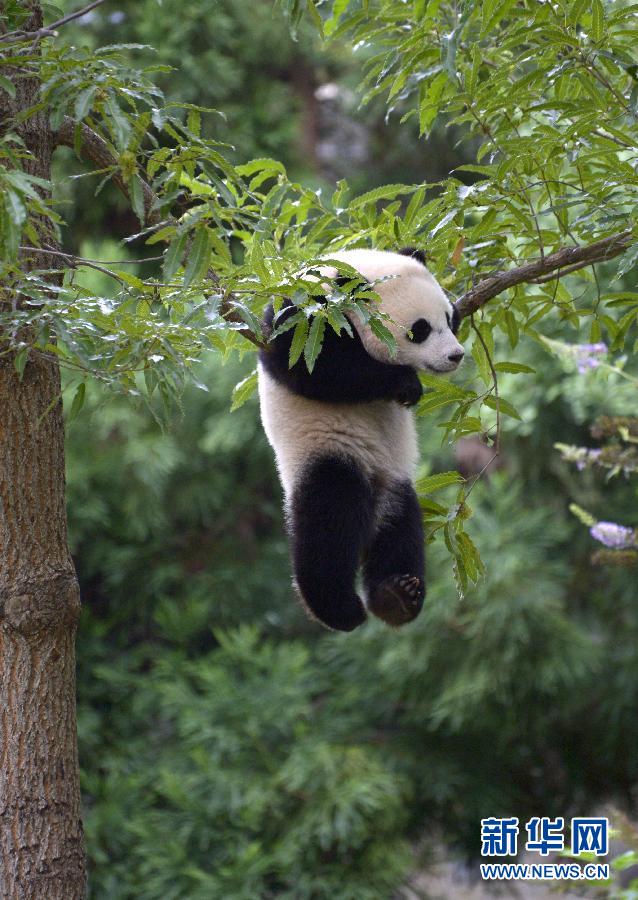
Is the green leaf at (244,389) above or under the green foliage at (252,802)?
above

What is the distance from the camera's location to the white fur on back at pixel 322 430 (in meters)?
2.42

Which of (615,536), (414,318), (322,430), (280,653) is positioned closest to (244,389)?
(322,430)

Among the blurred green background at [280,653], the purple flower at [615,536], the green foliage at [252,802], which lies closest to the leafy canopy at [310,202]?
the purple flower at [615,536]

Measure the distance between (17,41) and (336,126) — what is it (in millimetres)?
6753

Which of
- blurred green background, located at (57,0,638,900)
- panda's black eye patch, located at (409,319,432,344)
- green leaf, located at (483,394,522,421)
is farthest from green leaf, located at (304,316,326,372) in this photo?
blurred green background, located at (57,0,638,900)

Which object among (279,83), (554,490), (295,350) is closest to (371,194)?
(295,350)

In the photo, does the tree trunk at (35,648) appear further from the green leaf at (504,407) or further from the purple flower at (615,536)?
the purple flower at (615,536)

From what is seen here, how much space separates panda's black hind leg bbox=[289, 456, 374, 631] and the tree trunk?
53 centimetres

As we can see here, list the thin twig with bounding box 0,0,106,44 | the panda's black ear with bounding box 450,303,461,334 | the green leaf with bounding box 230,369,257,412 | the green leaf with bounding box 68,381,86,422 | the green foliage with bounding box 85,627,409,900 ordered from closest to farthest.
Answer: the thin twig with bounding box 0,0,106,44, the green leaf with bounding box 68,381,86,422, the panda's black ear with bounding box 450,303,461,334, the green leaf with bounding box 230,369,257,412, the green foliage with bounding box 85,627,409,900

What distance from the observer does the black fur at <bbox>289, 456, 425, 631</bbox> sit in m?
2.36

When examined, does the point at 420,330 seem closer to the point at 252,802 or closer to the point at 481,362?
the point at 481,362

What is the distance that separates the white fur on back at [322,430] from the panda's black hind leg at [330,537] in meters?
0.03

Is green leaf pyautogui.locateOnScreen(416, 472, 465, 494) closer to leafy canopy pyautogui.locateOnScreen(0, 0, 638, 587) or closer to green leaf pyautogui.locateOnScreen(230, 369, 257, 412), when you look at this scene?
leafy canopy pyautogui.locateOnScreen(0, 0, 638, 587)

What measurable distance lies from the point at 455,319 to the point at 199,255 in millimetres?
781
